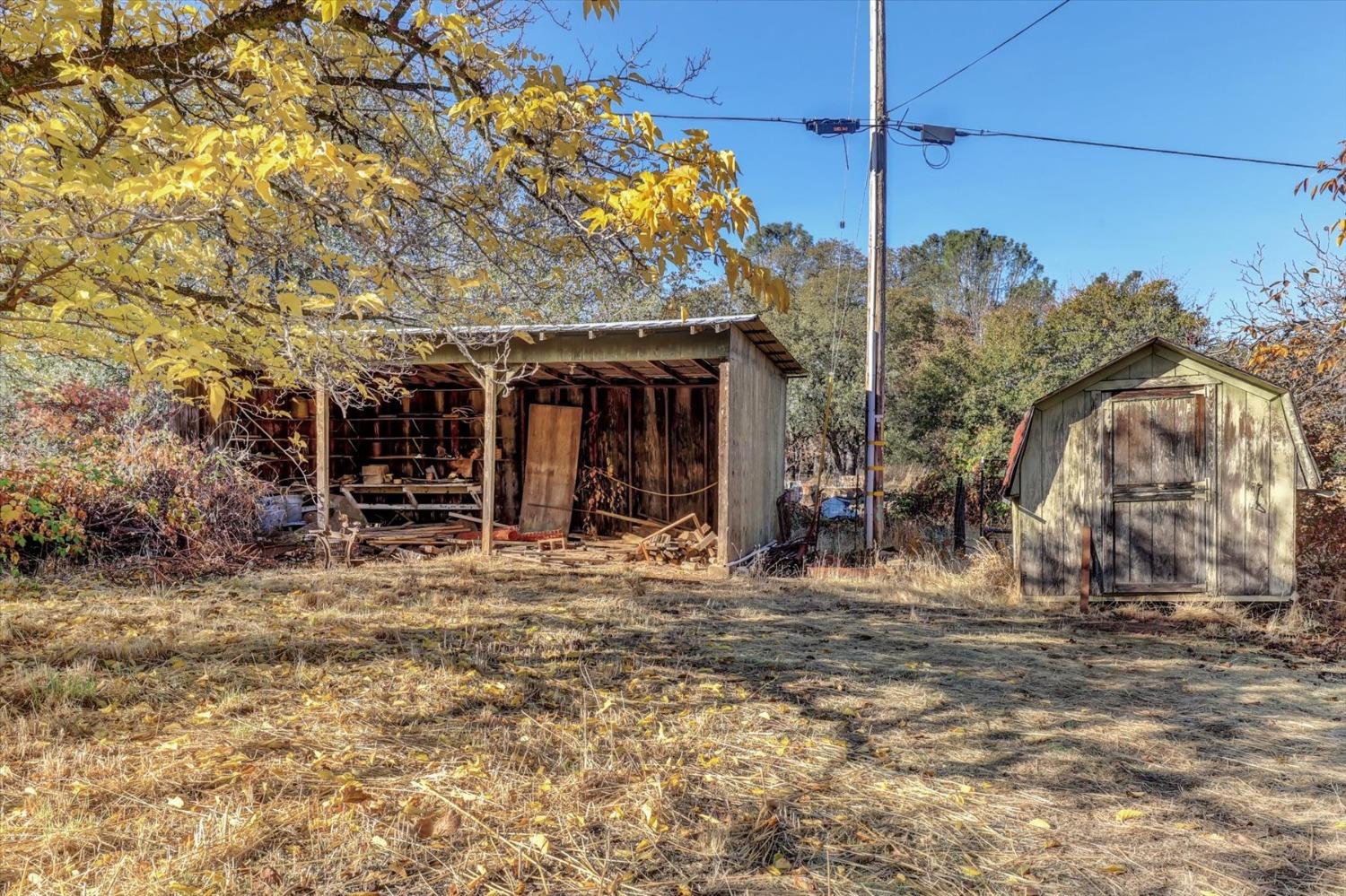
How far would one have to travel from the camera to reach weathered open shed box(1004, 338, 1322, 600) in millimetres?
7516

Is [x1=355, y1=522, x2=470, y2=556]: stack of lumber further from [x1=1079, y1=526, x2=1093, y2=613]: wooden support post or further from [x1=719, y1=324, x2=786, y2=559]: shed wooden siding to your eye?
[x1=1079, y1=526, x2=1093, y2=613]: wooden support post

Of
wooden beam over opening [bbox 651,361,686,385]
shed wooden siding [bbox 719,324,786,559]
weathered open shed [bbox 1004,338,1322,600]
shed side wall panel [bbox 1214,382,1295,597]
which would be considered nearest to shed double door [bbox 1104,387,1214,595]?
weathered open shed [bbox 1004,338,1322,600]

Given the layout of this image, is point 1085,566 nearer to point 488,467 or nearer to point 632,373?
point 632,373

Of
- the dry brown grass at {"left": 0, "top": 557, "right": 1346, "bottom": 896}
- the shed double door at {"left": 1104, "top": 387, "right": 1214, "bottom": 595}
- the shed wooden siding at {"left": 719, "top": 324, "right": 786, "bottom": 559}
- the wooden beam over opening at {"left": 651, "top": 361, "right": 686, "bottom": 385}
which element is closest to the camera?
the dry brown grass at {"left": 0, "top": 557, "right": 1346, "bottom": 896}

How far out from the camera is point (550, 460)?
1262cm

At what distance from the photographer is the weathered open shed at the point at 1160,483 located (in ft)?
24.7

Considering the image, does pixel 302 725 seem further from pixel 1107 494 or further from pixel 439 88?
pixel 1107 494

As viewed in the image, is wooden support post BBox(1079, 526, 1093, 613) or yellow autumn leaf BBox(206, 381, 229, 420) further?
wooden support post BBox(1079, 526, 1093, 613)

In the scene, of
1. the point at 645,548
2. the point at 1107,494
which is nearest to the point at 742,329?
the point at 645,548

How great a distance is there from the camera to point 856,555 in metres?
11.0

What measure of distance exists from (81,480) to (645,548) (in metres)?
6.73

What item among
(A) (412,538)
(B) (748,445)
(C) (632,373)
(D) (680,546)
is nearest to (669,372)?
(C) (632,373)

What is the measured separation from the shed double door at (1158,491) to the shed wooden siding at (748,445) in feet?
13.6

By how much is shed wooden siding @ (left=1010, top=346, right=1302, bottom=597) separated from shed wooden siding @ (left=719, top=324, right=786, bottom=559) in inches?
131
